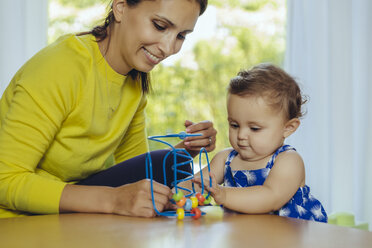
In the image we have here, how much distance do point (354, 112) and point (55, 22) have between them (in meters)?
2.83

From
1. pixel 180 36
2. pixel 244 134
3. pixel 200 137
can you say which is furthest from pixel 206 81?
pixel 244 134

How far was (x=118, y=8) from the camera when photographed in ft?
4.91

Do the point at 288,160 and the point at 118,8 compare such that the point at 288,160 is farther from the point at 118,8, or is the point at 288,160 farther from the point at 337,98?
the point at 337,98

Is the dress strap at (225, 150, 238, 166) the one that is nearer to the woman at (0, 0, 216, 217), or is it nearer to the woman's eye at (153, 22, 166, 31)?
the woman at (0, 0, 216, 217)

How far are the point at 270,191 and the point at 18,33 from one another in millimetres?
1896

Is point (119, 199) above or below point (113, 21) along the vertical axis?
below

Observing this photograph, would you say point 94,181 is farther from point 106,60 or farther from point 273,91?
point 273,91

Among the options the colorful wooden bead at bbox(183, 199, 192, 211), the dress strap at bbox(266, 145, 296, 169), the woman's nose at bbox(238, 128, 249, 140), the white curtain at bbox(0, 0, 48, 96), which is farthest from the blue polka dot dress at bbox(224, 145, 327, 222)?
the white curtain at bbox(0, 0, 48, 96)

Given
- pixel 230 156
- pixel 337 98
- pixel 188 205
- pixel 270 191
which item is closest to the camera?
pixel 188 205

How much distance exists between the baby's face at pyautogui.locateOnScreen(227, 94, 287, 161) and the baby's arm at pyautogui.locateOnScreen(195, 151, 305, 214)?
78 mm

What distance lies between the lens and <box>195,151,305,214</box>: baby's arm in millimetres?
1250

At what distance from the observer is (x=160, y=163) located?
169cm

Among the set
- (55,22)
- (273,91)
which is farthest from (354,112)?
(55,22)

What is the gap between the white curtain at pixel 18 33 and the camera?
253 centimetres
